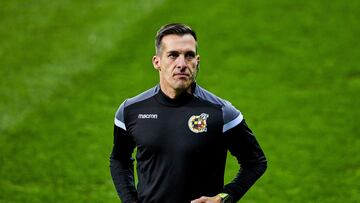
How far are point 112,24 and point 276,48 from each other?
10.4 ft

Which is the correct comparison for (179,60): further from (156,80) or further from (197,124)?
(156,80)

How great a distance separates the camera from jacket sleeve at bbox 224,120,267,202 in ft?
13.2

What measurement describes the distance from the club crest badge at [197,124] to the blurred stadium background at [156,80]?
4026 millimetres

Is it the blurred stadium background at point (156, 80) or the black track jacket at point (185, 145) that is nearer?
the black track jacket at point (185, 145)

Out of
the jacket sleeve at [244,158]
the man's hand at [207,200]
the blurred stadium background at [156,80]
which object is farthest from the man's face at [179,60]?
the blurred stadium background at [156,80]

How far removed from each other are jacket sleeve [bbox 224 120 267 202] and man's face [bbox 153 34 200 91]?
17.3 inches

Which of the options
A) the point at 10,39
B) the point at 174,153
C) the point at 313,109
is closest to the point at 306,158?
the point at 313,109

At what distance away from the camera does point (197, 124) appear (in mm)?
3900

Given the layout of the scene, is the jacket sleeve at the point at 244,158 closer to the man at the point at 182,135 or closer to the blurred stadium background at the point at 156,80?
the man at the point at 182,135

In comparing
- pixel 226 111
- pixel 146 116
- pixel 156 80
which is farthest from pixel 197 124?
pixel 156 80

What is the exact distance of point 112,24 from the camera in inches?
499

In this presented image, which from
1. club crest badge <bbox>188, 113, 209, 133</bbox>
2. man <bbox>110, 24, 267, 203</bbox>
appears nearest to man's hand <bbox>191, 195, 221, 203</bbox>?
man <bbox>110, 24, 267, 203</bbox>

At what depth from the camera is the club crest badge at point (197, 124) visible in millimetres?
3898

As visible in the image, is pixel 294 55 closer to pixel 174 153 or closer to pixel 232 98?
pixel 232 98
